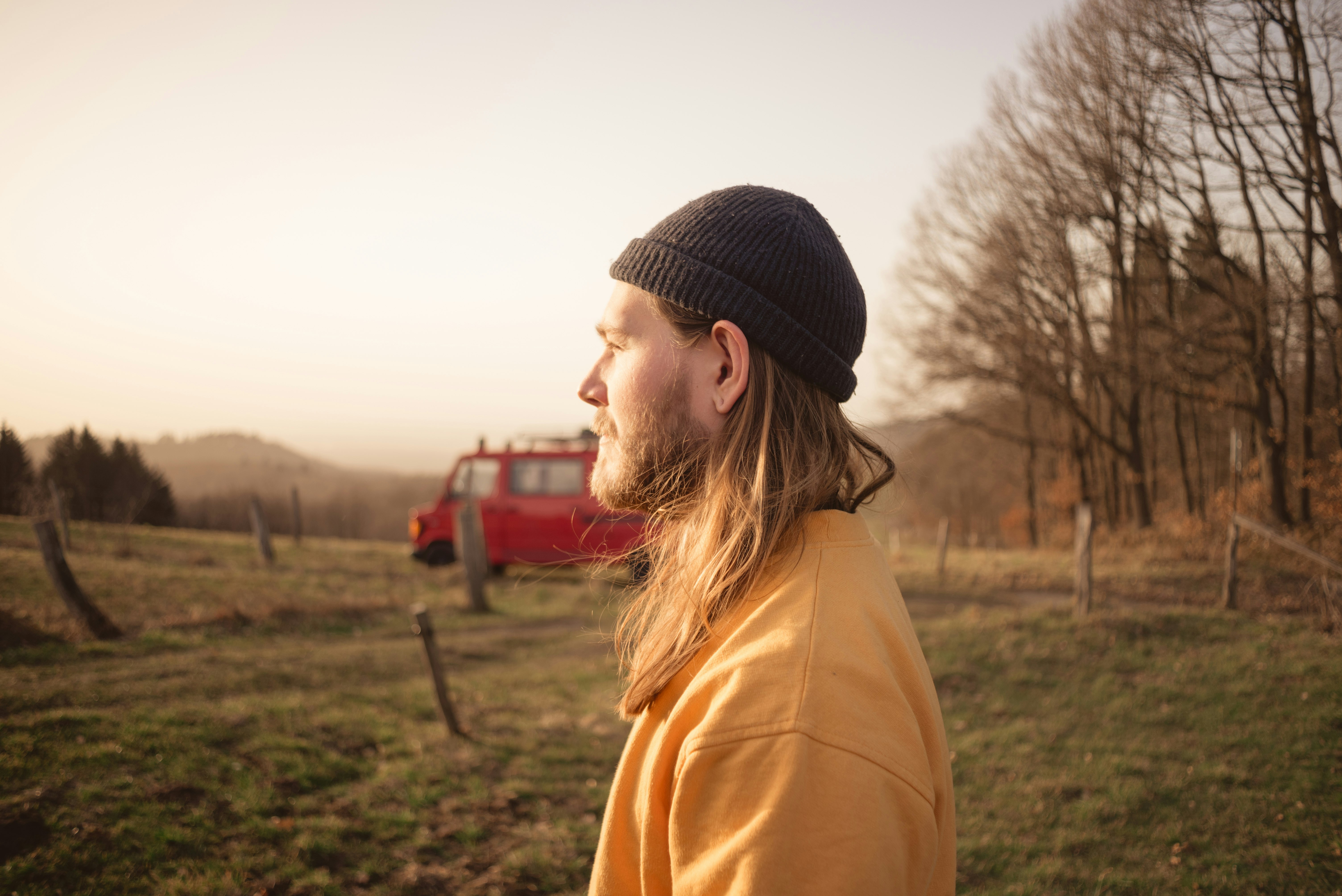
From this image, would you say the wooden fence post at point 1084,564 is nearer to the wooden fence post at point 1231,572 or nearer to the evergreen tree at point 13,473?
the wooden fence post at point 1231,572

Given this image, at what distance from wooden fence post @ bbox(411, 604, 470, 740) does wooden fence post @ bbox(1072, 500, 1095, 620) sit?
767 centimetres

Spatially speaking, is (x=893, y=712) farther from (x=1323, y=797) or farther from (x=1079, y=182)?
(x=1079, y=182)

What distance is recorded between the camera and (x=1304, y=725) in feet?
17.7

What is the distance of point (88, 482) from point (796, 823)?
→ 901cm

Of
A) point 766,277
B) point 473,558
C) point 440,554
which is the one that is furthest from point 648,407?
point 440,554

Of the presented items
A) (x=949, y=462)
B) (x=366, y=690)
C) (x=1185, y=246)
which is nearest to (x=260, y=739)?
(x=366, y=690)

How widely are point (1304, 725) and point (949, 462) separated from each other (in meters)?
31.5

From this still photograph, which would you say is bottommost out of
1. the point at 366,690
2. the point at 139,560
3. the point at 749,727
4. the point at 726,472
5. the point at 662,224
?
the point at 366,690

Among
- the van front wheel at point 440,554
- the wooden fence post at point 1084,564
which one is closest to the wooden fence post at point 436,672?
the wooden fence post at point 1084,564

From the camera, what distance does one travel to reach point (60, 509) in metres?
6.74

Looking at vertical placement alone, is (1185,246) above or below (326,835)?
above

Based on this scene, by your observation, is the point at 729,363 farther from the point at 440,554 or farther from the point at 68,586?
the point at 440,554

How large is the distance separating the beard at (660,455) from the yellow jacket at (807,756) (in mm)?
314

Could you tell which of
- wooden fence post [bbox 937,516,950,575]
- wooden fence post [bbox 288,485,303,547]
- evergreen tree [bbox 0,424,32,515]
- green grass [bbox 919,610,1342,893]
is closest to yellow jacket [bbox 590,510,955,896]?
green grass [bbox 919,610,1342,893]
